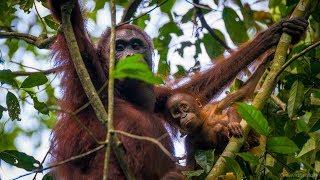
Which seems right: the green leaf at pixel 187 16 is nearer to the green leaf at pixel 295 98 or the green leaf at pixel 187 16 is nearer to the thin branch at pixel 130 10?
the thin branch at pixel 130 10

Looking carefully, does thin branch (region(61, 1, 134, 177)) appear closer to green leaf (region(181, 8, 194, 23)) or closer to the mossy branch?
the mossy branch

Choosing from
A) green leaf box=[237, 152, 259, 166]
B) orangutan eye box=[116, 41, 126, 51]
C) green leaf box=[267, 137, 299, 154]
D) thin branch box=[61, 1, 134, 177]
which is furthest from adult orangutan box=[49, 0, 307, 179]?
green leaf box=[267, 137, 299, 154]

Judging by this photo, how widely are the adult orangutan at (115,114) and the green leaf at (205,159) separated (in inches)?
16.6

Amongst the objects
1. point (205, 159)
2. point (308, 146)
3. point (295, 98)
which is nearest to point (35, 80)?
point (205, 159)

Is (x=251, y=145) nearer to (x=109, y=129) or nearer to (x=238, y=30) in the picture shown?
(x=238, y=30)

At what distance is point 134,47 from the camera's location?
489 cm

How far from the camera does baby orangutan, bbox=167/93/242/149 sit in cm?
446

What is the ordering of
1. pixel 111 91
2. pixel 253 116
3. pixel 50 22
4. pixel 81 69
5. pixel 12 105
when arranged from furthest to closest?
pixel 50 22 → pixel 12 105 → pixel 253 116 → pixel 81 69 → pixel 111 91

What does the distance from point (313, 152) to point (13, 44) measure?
3.55 meters

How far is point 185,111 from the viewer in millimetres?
4707

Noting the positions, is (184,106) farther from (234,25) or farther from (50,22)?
(50,22)

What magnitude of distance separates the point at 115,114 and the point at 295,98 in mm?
1364

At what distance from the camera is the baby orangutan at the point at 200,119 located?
446cm

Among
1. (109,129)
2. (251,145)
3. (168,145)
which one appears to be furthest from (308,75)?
(109,129)
